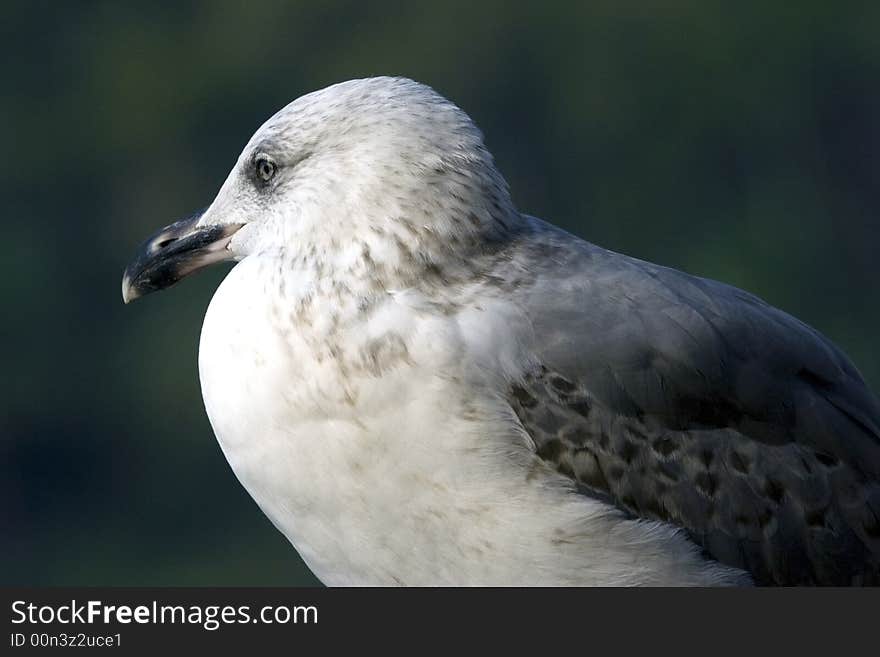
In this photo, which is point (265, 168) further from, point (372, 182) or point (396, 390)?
point (396, 390)

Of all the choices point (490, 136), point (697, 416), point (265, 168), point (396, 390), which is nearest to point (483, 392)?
point (396, 390)

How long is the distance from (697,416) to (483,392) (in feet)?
0.82

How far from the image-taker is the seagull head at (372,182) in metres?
1.60

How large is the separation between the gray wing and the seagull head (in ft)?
0.27

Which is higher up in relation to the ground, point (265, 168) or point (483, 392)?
point (265, 168)

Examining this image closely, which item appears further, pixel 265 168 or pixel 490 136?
pixel 490 136

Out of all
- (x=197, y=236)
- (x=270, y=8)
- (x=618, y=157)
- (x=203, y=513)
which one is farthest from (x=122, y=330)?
(x=197, y=236)

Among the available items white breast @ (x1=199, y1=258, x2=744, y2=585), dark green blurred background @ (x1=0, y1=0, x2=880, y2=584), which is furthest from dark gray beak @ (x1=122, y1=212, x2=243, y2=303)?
dark green blurred background @ (x1=0, y1=0, x2=880, y2=584)

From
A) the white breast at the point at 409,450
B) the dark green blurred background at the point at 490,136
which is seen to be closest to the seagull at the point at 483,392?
the white breast at the point at 409,450

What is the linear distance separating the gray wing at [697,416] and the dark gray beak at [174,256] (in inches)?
13.8

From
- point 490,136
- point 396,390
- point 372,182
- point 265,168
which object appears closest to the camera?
point 396,390

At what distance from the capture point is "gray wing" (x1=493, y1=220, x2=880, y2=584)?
1.58 metres

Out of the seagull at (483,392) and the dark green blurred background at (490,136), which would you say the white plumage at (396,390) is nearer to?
the seagull at (483,392)

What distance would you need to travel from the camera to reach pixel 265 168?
173 centimetres
